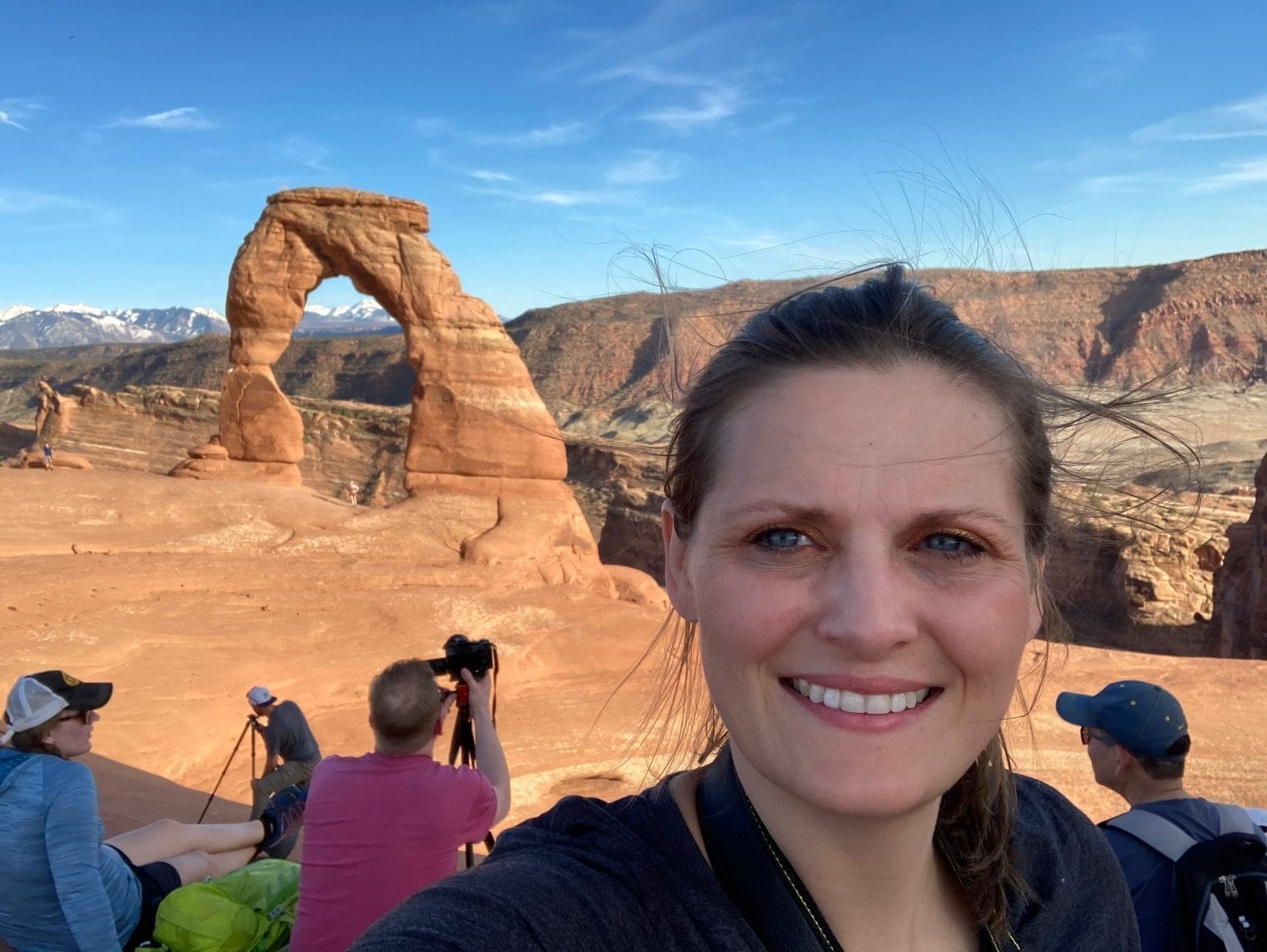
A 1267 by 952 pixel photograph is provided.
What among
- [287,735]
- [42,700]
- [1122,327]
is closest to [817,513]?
[42,700]

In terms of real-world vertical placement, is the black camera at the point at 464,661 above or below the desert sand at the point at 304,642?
above

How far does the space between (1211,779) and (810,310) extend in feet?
26.0

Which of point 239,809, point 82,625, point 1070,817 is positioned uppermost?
point 1070,817

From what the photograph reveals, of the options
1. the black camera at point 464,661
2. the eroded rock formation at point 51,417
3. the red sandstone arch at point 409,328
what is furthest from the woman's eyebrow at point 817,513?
the eroded rock formation at point 51,417

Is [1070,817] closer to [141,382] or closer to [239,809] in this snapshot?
[239,809]

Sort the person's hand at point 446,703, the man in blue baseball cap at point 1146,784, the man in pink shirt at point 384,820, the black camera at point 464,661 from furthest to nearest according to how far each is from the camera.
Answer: the black camera at point 464,661, the person's hand at point 446,703, the man in pink shirt at point 384,820, the man in blue baseball cap at point 1146,784

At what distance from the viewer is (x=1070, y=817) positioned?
1617 mm

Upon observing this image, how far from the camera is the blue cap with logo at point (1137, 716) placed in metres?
3.08

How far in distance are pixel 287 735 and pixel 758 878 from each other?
524 cm

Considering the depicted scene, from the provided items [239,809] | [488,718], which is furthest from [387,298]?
[488,718]

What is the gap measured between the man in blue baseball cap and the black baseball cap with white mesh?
365cm

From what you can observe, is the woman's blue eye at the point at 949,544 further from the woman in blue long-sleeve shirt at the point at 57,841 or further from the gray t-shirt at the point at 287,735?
the gray t-shirt at the point at 287,735

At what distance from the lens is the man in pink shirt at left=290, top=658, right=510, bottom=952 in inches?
118

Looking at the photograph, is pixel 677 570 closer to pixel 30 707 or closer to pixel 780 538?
pixel 780 538
